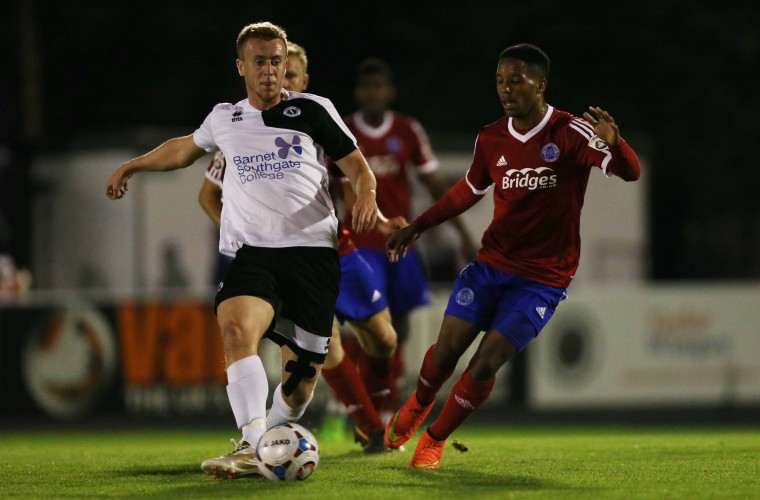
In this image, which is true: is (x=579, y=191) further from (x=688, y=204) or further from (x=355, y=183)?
(x=688, y=204)

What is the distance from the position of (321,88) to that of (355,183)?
1838cm

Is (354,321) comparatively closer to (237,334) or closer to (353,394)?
(353,394)

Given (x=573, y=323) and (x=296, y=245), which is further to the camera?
(x=573, y=323)

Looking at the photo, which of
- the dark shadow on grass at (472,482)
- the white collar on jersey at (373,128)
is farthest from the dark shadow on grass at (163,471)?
the white collar on jersey at (373,128)

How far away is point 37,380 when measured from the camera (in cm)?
1400

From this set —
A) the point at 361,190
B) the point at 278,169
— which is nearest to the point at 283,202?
the point at 278,169

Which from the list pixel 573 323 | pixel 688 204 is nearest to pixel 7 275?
pixel 573 323

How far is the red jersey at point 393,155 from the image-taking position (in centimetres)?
975

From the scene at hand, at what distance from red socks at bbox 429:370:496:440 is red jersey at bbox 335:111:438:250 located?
2.55 metres

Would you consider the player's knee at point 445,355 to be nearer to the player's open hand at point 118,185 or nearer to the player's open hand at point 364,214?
the player's open hand at point 364,214

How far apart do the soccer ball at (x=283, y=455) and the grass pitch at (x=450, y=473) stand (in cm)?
8

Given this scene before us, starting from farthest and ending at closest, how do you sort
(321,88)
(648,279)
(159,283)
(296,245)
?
1. (321,88)
2. (648,279)
3. (159,283)
4. (296,245)

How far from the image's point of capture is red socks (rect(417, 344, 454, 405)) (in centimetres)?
746

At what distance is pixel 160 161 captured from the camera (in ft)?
24.1
